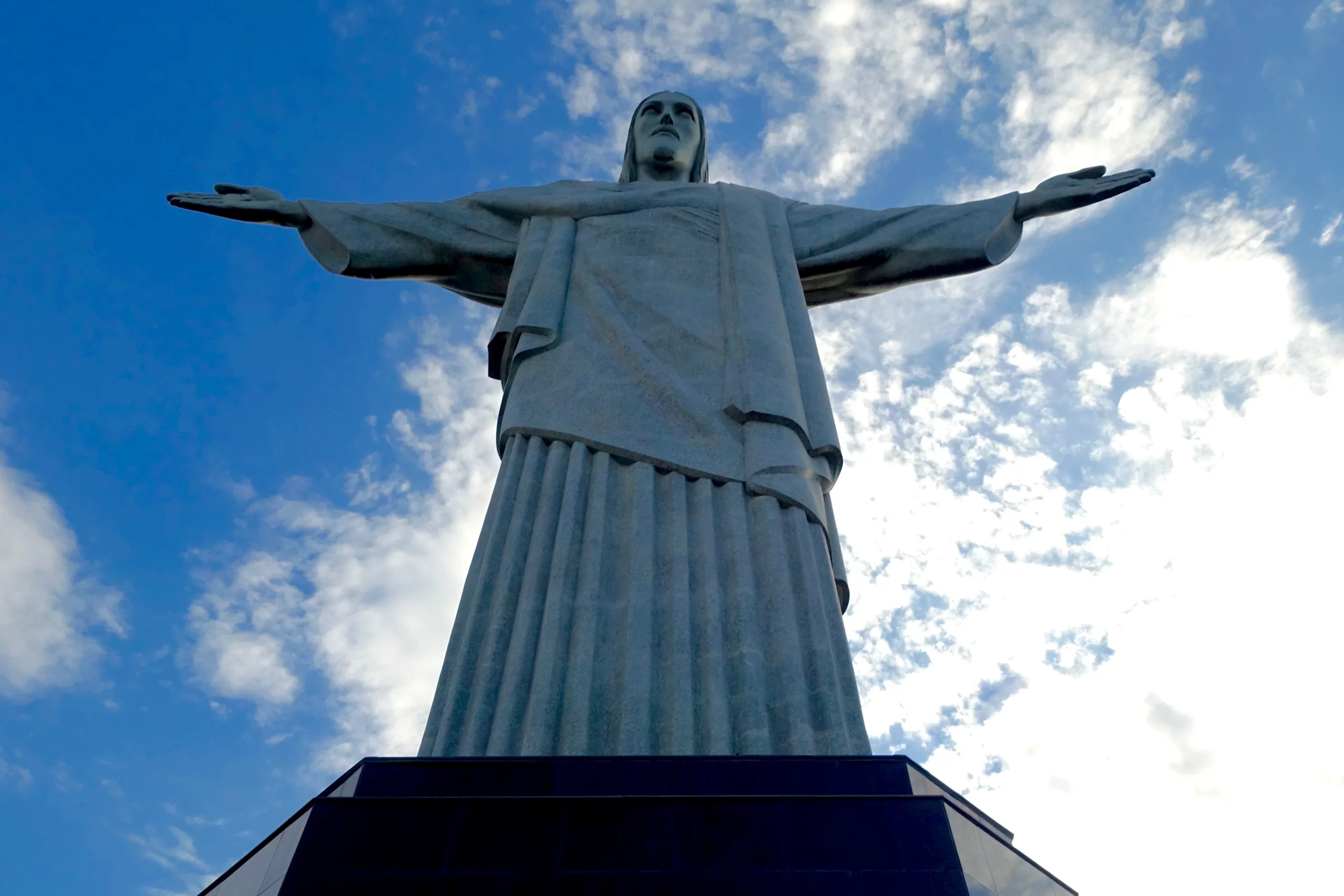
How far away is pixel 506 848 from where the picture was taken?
3.85 metres

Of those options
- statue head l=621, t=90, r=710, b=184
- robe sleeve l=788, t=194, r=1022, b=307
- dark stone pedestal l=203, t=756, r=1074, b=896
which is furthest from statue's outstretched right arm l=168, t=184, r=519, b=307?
dark stone pedestal l=203, t=756, r=1074, b=896

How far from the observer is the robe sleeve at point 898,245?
9.12 m

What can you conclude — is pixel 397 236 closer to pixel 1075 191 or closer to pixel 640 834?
pixel 1075 191

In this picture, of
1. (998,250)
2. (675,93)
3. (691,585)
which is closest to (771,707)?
(691,585)

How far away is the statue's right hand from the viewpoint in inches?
354

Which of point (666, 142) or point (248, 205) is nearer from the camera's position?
point (248, 205)

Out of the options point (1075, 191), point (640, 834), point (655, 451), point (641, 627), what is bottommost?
point (640, 834)

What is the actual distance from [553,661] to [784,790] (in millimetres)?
1690

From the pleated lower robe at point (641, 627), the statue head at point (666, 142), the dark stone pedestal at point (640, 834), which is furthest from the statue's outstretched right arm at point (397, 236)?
the dark stone pedestal at point (640, 834)

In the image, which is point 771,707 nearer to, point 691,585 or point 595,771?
point 691,585

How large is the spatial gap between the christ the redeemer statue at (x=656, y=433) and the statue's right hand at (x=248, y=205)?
28mm

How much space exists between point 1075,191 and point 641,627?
207 inches

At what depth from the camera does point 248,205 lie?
30.0 ft

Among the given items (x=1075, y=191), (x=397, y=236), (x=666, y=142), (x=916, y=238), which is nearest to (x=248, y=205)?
(x=397, y=236)
